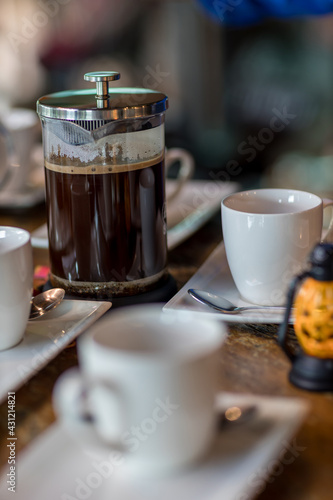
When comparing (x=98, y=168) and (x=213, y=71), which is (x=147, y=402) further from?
(x=213, y=71)

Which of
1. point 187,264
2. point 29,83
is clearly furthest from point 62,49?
point 187,264

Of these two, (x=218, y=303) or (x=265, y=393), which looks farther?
(x=218, y=303)

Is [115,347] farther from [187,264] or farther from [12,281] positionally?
[187,264]

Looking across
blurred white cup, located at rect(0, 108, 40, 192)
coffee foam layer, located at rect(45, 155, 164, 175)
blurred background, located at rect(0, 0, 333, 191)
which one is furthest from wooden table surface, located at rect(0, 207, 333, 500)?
blurred background, located at rect(0, 0, 333, 191)

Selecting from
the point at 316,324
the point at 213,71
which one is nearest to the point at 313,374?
the point at 316,324

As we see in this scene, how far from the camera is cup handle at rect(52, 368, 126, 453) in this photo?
1.14 ft

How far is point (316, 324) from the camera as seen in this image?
48cm

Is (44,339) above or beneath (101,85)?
beneath

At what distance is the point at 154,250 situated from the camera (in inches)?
24.4

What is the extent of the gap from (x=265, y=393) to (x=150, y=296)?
0.61 feet

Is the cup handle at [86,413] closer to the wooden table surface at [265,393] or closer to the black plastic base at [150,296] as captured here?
the wooden table surface at [265,393]

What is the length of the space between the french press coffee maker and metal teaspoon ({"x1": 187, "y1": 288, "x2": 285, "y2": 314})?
0.05m

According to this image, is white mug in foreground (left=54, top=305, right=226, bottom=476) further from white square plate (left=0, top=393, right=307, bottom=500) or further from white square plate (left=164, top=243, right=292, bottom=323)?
white square plate (left=164, top=243, right=292, bottom=323)

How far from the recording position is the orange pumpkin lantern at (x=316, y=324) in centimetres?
47
